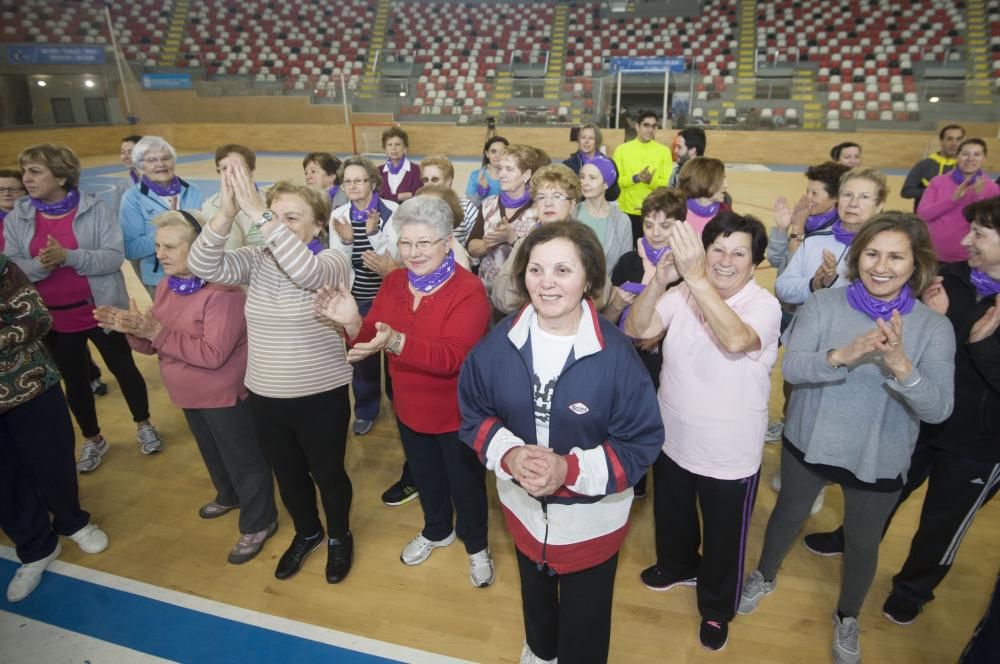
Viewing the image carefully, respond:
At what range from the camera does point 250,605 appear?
8.84ft

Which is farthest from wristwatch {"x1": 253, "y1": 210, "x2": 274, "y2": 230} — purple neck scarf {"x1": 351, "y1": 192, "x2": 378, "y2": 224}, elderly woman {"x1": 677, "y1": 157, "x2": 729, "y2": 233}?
elderly woman {"x1": 677, "y1": 157, "x2": 729, "y2": 233}

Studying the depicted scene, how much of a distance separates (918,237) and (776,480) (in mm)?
2005

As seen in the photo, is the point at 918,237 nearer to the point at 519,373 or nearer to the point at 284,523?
the point at 519,373

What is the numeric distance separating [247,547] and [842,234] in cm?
363

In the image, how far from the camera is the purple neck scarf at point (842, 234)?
3041 mm

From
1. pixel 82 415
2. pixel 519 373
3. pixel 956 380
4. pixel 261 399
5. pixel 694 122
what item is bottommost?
pixel 82 415

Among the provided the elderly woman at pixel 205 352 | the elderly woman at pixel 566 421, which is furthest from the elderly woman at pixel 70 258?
the elderly woman at pixel 566 421

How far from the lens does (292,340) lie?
2.50m

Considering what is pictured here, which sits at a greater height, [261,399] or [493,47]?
[493,47]

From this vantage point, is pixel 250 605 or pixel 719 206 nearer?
pixel 250 605

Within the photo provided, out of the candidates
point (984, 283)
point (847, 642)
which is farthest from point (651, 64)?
point (847, 642)

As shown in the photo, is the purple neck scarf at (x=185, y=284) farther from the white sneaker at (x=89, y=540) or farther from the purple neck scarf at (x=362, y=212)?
the white sneaker at (x=89, y=540)

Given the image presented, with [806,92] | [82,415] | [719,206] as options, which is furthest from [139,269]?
[806,92]

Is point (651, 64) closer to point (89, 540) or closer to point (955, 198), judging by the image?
point (955, 198)
